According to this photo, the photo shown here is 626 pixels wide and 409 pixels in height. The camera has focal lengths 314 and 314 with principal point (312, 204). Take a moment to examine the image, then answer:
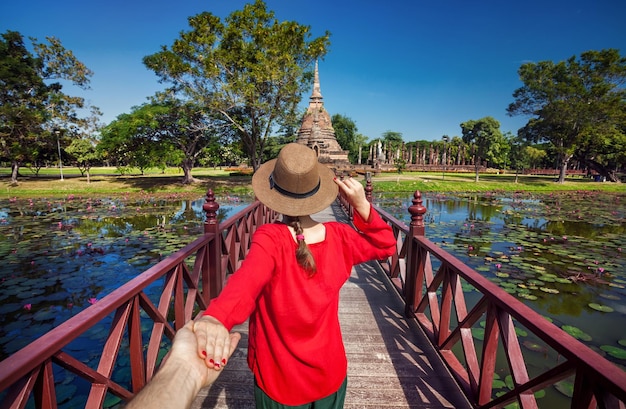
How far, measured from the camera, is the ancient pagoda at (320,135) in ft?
100

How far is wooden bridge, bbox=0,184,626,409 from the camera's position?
3.90 feet

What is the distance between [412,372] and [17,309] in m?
5.25

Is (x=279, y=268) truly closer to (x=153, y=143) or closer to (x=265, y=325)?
(x=265, y=325)

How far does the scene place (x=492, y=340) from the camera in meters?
1.94

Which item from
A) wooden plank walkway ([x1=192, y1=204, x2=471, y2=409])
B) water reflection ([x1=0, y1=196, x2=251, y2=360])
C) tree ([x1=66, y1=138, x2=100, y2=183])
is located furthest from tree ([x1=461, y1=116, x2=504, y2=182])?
wooden plank walkway ([x1=192, y1=204, x2=471, y2=409])

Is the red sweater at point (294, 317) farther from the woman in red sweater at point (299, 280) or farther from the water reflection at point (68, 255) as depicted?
the water reflection at point (68, 255)

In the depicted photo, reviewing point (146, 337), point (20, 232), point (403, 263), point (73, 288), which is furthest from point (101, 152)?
point (403, 263)

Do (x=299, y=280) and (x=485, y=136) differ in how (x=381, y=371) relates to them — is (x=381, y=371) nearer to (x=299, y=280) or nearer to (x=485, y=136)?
(x=299, y=280)

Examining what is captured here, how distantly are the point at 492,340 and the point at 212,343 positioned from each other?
187cm

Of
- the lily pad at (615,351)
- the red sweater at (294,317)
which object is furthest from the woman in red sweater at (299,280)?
the lily pad at (615,351)

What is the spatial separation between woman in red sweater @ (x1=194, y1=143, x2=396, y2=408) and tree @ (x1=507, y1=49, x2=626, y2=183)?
3219 centimetres

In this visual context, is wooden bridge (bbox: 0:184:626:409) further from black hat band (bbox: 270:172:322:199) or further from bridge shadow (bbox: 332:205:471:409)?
black hat band (bbox: 270:172:322:199)

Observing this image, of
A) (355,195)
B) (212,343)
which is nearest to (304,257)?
(355,195)

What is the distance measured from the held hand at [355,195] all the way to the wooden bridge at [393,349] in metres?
0.91
